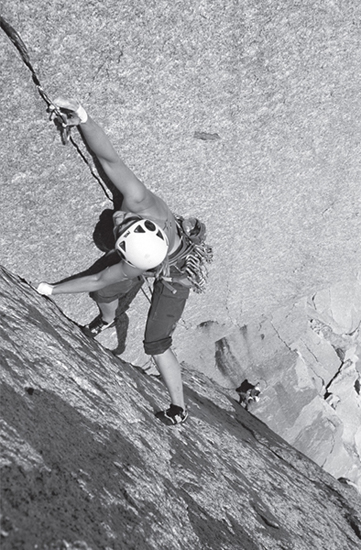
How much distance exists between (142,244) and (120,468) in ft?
5.22

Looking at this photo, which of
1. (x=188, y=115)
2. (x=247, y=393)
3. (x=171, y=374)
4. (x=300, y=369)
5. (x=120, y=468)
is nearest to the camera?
(x=120, y=468)

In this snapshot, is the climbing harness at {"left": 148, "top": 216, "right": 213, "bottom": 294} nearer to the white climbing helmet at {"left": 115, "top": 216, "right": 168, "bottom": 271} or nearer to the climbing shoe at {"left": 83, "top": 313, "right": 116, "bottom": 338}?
the white climbing helmet at {"left": 115, "top": 216, "right": 168, "bottom": 271}

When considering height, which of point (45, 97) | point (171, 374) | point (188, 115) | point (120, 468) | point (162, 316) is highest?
point (188, 115)

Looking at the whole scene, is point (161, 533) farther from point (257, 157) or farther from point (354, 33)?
point (354, 33)

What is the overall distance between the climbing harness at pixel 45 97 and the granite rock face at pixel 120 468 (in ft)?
3.84

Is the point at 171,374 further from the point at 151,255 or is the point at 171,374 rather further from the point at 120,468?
the point at 120,468

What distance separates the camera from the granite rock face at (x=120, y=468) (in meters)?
2.53

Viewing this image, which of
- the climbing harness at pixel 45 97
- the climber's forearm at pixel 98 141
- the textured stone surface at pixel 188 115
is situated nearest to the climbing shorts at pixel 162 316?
the textured stone surface at pixel 188 115

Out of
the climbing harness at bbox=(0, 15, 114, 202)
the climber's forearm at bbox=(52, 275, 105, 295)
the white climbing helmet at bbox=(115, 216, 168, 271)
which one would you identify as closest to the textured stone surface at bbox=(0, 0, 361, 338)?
the climbing harness at bbox=(0, 15, 114, 202)

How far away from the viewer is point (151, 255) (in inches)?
154

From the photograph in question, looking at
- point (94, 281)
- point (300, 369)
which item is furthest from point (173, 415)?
point (300, 369)

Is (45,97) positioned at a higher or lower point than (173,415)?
higher

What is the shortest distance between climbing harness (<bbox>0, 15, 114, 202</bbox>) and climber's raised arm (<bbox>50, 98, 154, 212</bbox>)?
0.18 ft

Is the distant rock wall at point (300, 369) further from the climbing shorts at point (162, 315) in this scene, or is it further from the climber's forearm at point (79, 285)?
the climber's forearm at point (79, 285)
